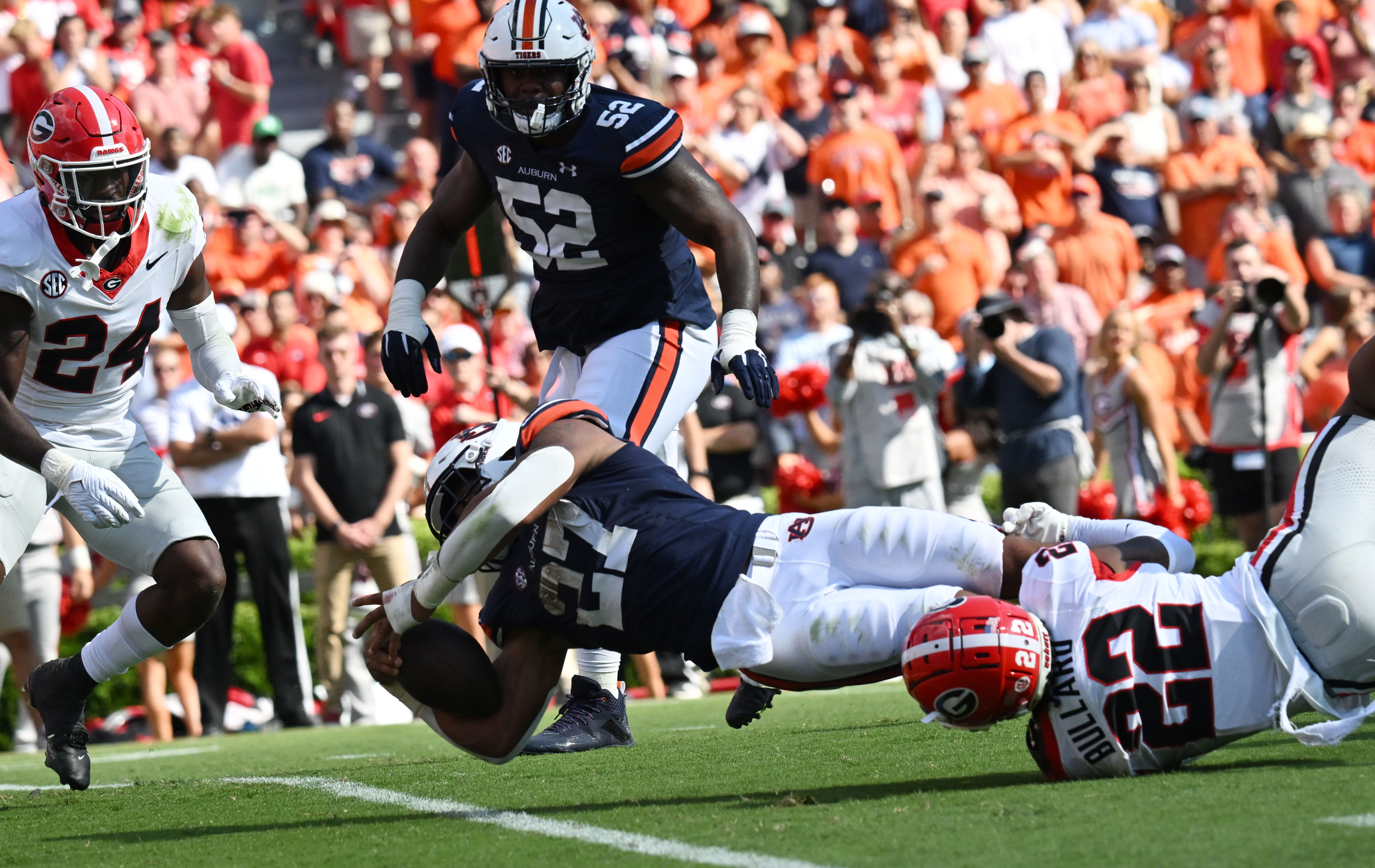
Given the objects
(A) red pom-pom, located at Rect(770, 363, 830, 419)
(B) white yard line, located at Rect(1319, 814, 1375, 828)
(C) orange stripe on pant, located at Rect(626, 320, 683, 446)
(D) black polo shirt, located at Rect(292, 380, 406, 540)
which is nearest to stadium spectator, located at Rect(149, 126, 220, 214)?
(D) black polo shirt, located at Rect(292, 380, 406, 540)

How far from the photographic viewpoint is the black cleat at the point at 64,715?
5023 millimetres

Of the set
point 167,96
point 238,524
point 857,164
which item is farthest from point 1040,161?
point 238,524

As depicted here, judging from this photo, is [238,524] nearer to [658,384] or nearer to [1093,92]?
[658,384]

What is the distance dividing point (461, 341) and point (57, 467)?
4297mm

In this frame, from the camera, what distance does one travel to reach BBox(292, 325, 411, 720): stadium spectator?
8.55m

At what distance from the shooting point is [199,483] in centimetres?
823

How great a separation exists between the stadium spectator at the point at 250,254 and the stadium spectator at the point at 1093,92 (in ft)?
19.4

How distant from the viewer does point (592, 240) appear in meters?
5.10

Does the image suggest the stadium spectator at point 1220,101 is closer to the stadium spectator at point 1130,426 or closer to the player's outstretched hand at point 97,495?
the stadium spectator at point 1130,426

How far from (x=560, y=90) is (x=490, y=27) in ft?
0.89

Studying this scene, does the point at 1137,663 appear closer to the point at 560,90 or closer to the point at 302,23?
the point at 560,90

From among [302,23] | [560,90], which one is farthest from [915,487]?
[302,23]

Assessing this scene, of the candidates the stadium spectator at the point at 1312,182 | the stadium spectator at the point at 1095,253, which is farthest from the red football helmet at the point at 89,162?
the stadium spectator at the point at 1312,182

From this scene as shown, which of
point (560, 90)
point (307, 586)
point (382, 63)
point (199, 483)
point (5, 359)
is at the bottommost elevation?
point (307, 586)
